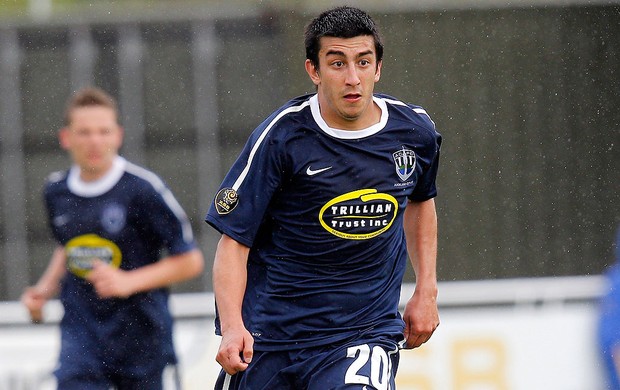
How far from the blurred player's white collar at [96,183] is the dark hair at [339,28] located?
2037mm

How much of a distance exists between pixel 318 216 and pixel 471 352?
10.2 feet

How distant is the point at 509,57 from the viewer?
1084 centimetres

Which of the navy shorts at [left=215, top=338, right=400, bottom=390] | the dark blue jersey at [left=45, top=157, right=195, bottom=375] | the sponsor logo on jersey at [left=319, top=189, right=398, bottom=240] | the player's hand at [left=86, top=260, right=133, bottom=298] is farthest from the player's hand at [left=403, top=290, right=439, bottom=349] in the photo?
the dark blue jersey at [left=45, top=157, right=195, bottom=375]

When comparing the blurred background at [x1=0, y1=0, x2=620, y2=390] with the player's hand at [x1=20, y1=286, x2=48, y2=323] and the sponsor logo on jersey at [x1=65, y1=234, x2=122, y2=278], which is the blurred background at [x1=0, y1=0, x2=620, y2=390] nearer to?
the sponsor logo on jersey at [x1=65, y1=234, x2=122, y2=278]

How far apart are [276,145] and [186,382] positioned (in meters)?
3.12

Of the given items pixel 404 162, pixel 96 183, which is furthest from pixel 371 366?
pixel 96 183

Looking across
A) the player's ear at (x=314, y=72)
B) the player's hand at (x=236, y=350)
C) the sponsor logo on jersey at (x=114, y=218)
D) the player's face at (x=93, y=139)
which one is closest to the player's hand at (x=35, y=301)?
the sponsor logo on jersey at (x=114, y=218)

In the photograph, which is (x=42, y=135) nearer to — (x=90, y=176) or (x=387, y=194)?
(x=90, y=176)

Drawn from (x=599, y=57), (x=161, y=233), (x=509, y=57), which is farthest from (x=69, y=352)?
(x=599, y=57)

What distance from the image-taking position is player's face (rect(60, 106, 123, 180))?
19.5ft

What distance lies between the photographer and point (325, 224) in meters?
4.06

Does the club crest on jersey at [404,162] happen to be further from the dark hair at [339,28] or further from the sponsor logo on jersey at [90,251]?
the sponsor logo on jersey at [90,251]

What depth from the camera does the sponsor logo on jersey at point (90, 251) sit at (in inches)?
230

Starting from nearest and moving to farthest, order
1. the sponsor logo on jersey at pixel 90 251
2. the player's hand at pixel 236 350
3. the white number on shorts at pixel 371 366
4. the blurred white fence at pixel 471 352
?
1. the player's hand at pixel 236 350
2. the white number on shorts at pixel 371 366
3. the sponsor logo on jersey at pixel 90 251
4. the blurred white fence at pixel 471 352
